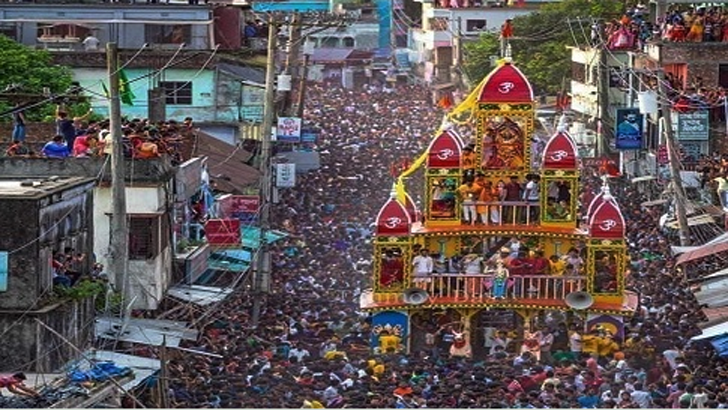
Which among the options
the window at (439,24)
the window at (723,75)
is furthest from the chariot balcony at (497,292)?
the window at (439,24)

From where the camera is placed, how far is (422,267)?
4825 centimetres

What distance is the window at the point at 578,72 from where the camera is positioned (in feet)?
302

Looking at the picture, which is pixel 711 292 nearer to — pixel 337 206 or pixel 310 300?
pixel 310 300

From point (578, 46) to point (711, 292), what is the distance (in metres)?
49.4

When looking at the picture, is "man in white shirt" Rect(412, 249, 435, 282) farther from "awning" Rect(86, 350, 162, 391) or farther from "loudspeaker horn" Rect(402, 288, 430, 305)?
"awning" Rect(86, 350, 162, 391)

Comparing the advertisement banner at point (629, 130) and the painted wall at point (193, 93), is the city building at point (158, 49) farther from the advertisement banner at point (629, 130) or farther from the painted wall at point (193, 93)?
the advertisement banner at point (629, 130)

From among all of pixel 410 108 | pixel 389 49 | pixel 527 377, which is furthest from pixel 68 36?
pixel 389 49

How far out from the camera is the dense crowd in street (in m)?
40.1

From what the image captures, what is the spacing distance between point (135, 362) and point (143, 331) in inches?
113

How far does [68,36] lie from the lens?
7450cm

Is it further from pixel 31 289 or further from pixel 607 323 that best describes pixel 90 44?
pixel 31 289

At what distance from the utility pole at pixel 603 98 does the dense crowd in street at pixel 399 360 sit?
37.2 ft

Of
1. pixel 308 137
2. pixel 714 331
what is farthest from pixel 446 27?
pixel 714 331

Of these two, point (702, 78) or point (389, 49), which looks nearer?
point (702, 78)
